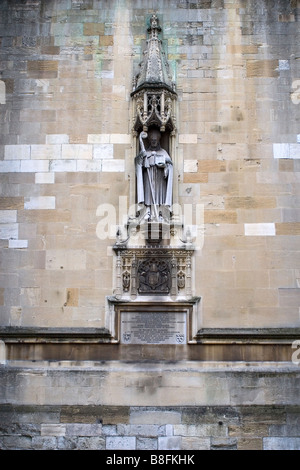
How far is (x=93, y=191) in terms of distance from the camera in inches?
442

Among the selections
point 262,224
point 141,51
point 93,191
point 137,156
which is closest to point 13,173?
point 93,191

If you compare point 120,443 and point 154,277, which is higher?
point 154,277

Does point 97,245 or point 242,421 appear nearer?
point 242,421

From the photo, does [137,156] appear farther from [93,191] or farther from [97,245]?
[97,245]

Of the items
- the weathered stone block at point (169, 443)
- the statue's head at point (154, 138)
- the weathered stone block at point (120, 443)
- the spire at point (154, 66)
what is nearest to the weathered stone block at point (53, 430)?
the weathered stone block at point (120, 443)

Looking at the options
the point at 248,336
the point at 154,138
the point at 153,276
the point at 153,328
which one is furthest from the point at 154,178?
the point at 248,336

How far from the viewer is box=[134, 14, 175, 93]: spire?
11367 millimetres

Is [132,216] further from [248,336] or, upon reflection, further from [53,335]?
[248,336]

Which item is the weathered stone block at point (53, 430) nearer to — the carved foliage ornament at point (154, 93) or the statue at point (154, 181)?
the statue at point (154, 181)

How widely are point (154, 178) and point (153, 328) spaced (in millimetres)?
2636

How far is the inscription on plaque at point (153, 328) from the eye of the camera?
1054 centimetres

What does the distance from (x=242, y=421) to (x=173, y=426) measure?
1109mm

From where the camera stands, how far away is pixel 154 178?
11.1 m

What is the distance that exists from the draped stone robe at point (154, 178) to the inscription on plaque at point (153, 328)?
6.45 feet
